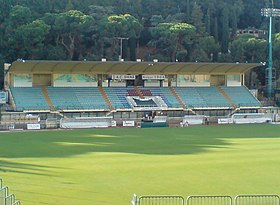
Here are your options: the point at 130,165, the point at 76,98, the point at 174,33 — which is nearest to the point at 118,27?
the point at 174,33

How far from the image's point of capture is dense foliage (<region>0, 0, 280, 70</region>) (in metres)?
72.6

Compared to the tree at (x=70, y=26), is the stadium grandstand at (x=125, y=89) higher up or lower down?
lower down

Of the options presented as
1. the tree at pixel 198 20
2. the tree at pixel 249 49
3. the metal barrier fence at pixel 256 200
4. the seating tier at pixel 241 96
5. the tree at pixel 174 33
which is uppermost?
the tree at pixel 198 20

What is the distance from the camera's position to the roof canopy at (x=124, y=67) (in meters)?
58.3

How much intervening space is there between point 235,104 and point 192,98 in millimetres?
5063

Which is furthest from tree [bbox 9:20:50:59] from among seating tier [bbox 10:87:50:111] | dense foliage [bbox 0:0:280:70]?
seating tier [bbox 10:87:50:111]

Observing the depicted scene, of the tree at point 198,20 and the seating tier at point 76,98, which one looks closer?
the seating tier at point 76,98

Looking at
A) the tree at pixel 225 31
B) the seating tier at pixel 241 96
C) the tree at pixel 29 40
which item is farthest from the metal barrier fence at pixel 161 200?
the tree at pixel 225 31

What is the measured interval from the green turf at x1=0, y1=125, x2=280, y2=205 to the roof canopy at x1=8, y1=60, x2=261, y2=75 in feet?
51.5

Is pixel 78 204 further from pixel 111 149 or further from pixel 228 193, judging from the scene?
pixel 111 149

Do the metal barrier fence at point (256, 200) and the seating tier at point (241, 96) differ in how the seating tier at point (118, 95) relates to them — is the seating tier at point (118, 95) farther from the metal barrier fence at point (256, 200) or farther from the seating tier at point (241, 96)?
the metal barrier fence at point (256, 200)

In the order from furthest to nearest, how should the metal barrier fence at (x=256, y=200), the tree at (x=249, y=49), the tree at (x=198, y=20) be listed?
the tree at (x=198, y=20)
the tree at (x=249, y=49)
the metal barrier fence at (x=256, y=200)

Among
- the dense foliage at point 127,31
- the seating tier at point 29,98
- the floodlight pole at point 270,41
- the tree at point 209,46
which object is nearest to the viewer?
the seating tier at point 29,98

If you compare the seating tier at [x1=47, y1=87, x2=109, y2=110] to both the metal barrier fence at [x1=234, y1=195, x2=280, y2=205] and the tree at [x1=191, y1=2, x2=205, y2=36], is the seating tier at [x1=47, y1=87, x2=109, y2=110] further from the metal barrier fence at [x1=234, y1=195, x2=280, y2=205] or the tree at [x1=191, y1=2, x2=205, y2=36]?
the metal barrier fence at [x1=234, y1=195, x2=280, y2=205]
